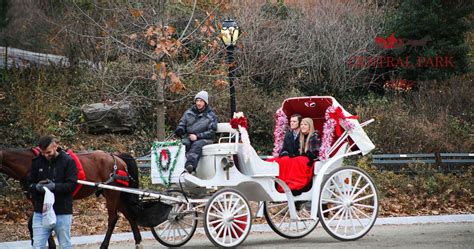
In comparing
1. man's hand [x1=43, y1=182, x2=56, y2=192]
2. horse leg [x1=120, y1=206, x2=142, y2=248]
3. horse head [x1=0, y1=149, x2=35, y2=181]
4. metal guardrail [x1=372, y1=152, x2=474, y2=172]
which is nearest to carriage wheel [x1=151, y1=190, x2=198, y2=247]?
horse leg [x1=120, y1=206, x2=142, y2=248]

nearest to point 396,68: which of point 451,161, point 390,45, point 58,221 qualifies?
point 390,45

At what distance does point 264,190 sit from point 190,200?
120 centimetres

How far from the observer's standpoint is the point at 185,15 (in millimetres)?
23984

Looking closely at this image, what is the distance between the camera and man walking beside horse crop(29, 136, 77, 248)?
9947mm

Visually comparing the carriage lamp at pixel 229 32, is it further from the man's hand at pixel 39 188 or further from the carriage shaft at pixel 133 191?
the man's hand at pixel 39 188

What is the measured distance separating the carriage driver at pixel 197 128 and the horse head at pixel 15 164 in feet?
7.38

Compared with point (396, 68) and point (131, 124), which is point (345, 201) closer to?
point (131, 124)

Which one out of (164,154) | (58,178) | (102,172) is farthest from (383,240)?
(58,178)

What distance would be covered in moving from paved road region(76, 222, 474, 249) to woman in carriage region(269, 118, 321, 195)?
0.92m

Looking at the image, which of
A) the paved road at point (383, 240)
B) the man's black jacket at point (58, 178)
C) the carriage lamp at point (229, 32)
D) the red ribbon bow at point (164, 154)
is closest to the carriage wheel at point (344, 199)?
the paved road at point (383, 240)

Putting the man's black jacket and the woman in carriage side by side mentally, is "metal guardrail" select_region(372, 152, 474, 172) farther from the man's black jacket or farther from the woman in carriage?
the man's black jacket

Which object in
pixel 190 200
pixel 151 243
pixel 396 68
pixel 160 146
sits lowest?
pixel 151 243

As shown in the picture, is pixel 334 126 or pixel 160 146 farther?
pixel 334 126

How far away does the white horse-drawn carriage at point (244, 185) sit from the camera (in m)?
12.0
